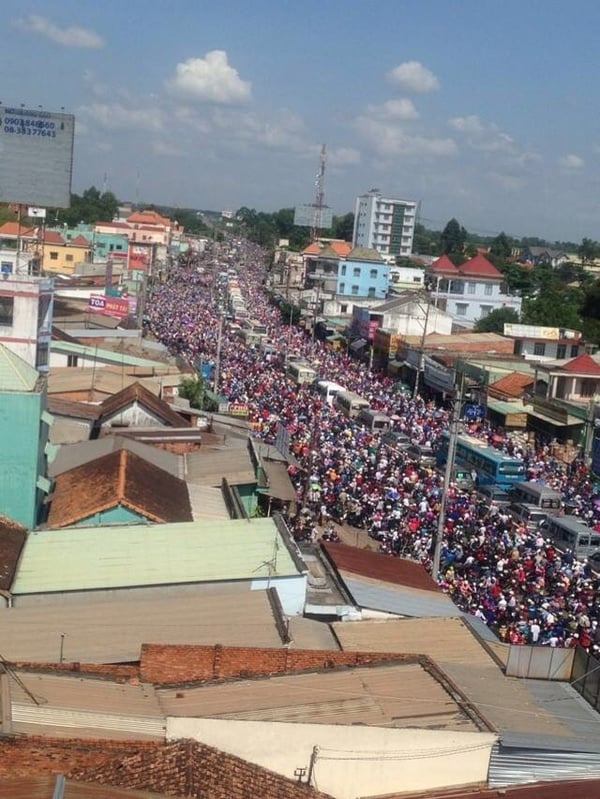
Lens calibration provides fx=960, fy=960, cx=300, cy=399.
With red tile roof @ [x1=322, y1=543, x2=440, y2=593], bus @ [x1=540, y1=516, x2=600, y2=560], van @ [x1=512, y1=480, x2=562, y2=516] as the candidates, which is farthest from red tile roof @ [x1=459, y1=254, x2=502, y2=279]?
red tile roof @ [x1=322, y1=543, x2=440, y2=593]

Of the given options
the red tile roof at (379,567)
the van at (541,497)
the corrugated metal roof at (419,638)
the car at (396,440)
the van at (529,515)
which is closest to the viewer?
the corrugated metal roof at (419,638)

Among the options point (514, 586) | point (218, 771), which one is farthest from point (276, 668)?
point (514, 586)

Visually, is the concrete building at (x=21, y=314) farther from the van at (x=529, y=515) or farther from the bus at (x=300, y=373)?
the bus at (x=300, y=373)

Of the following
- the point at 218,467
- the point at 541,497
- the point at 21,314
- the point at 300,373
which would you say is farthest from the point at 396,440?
the point at 21,314

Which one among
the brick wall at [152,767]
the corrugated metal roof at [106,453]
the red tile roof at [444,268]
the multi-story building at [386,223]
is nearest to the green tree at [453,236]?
the multi-story building at [386,223]

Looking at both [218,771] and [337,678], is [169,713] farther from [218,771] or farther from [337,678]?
[337,678]
